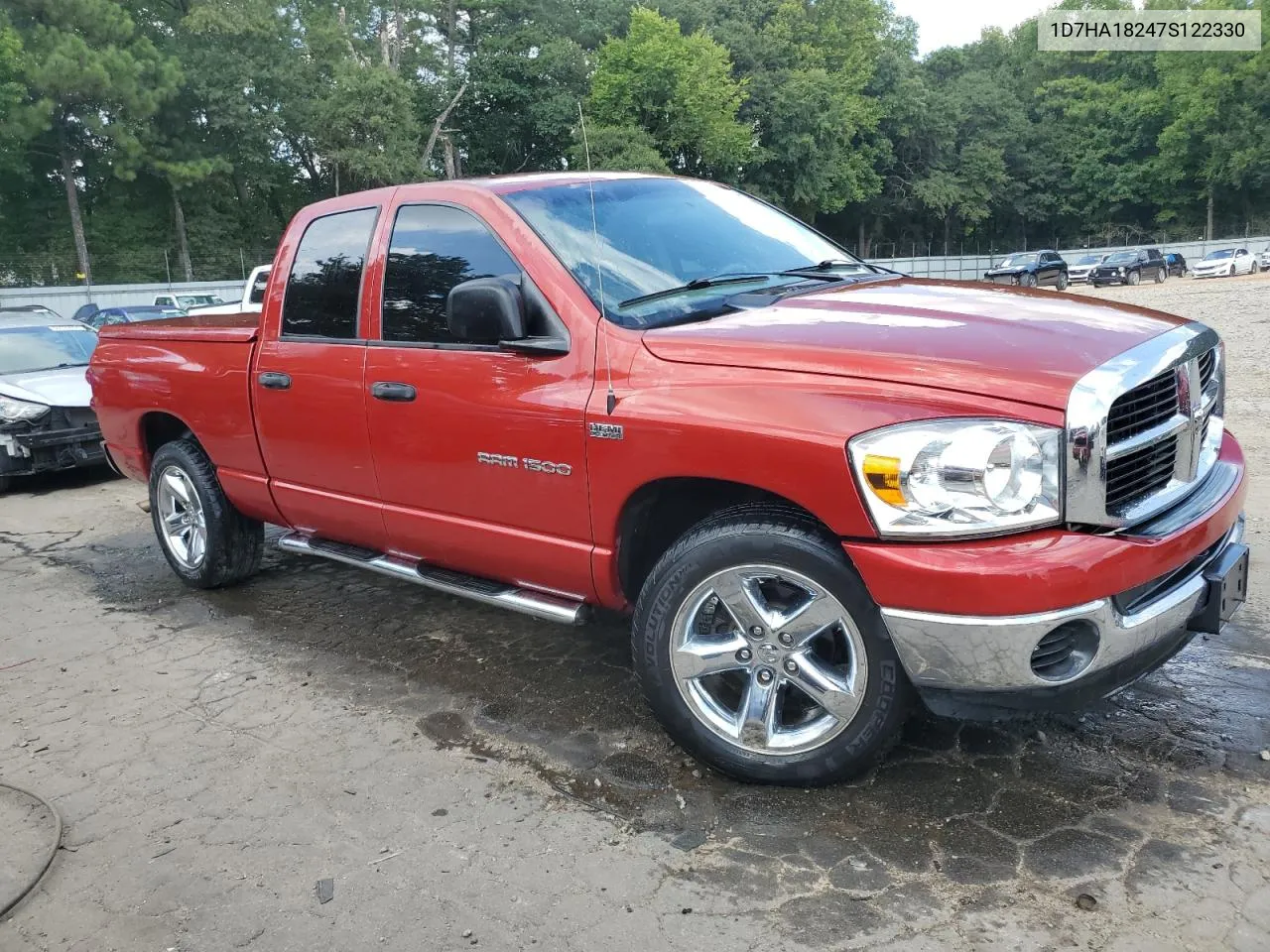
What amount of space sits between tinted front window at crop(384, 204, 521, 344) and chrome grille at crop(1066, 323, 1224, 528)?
6.66 ft

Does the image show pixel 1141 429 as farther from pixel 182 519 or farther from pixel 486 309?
pixel 182 519

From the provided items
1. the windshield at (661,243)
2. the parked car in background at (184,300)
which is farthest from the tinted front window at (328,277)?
the parked car in background at (184,300)

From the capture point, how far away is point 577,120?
39344mm

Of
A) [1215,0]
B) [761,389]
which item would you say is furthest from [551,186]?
[1215,0]

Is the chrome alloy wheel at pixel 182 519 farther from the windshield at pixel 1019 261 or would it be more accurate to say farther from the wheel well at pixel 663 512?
the windshield at pixel 1019 261

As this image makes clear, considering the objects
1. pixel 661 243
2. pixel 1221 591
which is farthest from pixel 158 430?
pixel 1221 591

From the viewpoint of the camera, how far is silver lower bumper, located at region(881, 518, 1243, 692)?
8.07ft

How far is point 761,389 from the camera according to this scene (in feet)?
9.08

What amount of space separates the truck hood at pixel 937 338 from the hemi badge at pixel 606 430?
272 millimetres

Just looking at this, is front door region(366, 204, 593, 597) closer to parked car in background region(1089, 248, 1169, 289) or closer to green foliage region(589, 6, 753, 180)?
parked car in background region(1089, 248, 1169, 289)

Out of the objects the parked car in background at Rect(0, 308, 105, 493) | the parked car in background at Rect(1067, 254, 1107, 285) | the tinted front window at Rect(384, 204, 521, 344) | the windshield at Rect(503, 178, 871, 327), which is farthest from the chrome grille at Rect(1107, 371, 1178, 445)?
the parked car in background at Rect(1067, 254, 1107, 285)

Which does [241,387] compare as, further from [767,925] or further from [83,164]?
[83,164]

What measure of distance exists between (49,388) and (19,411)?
42cm

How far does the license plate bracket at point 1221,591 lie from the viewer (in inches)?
109
